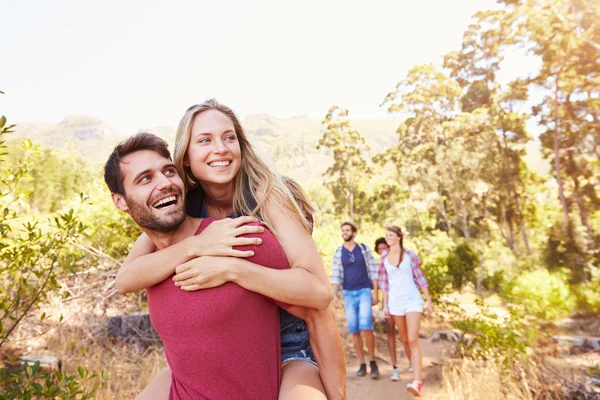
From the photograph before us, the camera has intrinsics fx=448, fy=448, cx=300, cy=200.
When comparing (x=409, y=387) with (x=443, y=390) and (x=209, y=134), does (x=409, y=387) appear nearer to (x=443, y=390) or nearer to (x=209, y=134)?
(x=443, y=390)

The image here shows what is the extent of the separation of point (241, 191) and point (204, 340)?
2.45 ft

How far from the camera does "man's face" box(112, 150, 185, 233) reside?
1.57m

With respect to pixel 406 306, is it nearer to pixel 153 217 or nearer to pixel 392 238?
pixel 392 238

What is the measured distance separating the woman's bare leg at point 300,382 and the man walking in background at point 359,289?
540 centimetres

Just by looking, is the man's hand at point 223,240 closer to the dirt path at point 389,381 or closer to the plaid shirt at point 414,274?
the plaid shirt at point 414,274

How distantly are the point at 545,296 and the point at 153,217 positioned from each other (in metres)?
12.8

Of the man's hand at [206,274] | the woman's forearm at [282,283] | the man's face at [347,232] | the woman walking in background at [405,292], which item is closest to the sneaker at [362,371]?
the woman walking in background at [405,292]

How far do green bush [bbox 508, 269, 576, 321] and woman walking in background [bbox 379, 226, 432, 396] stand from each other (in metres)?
6.30

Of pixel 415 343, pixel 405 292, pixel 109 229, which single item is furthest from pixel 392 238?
pixel 109 229

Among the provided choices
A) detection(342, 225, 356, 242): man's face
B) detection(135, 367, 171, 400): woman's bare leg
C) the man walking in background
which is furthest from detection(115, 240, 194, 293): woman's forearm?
detection(342, 225, 356, 242): man's face

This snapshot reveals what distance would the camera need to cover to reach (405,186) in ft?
85.5

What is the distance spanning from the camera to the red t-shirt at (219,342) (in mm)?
1374

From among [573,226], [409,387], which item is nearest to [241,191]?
[409,387]

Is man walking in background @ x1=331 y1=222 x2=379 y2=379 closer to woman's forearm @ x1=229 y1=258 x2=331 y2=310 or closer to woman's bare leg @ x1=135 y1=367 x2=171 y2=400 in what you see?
woman's bare leg @ x1=135 y1=367 x2=171 y2=400
